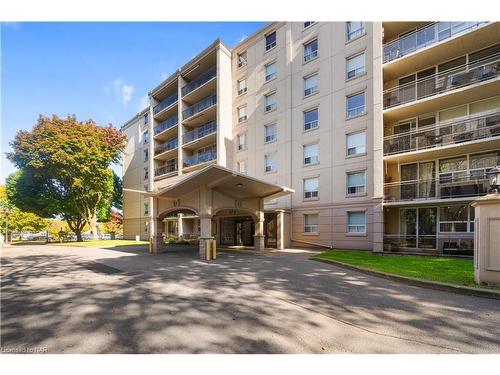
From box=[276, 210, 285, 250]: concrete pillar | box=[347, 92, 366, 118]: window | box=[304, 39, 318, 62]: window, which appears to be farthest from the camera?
box=[304, 39, 318, 62]: window

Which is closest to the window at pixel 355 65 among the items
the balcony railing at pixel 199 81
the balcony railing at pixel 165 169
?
the balcony railing at pixel 199 81

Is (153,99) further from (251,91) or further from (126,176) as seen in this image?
(251,91)

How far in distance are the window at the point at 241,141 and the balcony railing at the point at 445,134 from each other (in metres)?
12.9

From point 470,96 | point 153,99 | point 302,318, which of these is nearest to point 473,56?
point 470,96

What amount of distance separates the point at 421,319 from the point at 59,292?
8.94 meters

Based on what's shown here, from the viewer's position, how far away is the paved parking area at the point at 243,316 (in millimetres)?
4340

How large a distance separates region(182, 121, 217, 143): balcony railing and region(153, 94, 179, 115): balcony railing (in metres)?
5.52

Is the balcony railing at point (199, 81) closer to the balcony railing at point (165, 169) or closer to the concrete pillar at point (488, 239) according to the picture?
the balcony railing at point (165, 169)

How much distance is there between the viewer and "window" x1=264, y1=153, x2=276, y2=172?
79.3 feet

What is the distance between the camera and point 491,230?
7.10 meters

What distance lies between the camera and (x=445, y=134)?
15547 millimetres

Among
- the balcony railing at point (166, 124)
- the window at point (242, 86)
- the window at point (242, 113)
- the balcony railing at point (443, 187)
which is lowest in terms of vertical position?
the balcony railing at point (443, 187)

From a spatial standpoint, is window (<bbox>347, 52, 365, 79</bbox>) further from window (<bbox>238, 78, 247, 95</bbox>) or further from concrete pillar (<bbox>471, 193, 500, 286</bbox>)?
concrete pillar (<bbox>471, 193, 500, 286</bbox>)

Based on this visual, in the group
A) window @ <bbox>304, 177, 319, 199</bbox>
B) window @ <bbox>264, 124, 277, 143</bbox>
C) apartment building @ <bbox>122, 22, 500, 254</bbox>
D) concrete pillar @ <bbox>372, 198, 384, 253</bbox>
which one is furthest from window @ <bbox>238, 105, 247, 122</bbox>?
concrete pillar @ <bbox>372, 198, 384, 253</bbox>
